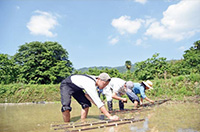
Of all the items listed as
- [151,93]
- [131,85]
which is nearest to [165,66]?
[151,93]

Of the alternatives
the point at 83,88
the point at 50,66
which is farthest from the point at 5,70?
the point at 83,88

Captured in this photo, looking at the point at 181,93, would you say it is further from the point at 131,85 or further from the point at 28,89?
the point at 28,89

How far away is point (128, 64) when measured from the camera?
63.0 meters

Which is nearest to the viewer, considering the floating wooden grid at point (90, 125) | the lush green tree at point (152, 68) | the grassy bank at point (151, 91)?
the floating wooden grid at point (90, 125)

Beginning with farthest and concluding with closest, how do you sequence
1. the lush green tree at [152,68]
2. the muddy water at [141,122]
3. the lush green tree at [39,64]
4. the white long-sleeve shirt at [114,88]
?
the lush green tree at [39,64]
the lush green tree at [152,68]
the white long-sleeve shirt at [114,88]
the muddy water at [141,122]

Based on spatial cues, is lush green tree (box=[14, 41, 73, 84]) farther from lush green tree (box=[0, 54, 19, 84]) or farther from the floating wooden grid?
the floating wooden grid

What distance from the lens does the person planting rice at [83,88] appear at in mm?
3410

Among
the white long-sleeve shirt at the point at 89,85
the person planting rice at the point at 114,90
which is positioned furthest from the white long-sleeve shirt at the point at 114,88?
the white long-sleeve shirt at the point at 89,85

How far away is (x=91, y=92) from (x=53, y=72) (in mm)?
26748

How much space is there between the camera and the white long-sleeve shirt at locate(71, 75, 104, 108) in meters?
3.38

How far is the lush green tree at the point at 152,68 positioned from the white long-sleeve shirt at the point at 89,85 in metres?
18.3

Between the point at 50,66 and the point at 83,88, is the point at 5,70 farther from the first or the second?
the point at 83,88

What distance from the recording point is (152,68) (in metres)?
21.3

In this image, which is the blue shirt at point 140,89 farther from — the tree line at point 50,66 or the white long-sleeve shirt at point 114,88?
the tree line at point 50,66
